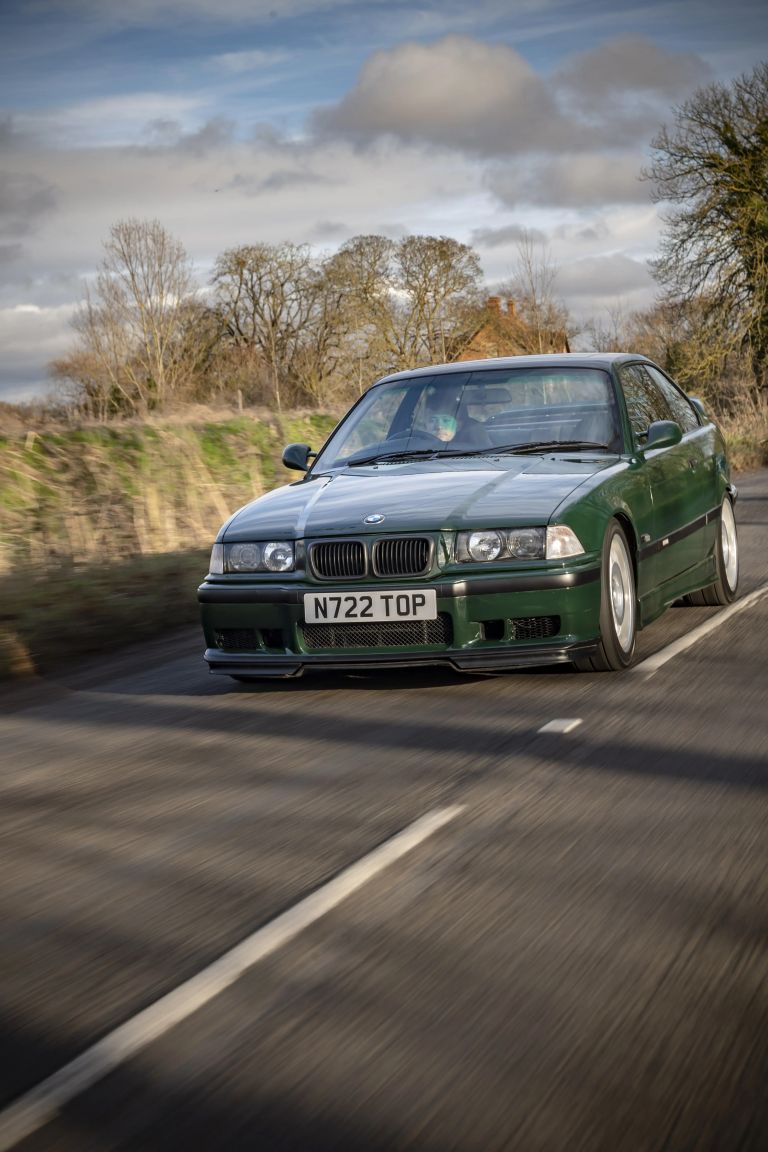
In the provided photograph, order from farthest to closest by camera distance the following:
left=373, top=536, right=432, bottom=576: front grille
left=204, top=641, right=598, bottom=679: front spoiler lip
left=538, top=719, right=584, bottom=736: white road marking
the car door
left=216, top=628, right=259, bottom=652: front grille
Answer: the car door
left=216, top=628, right=259, bottom=652: front grille
left=373, top=536, right=432, bottom=576: front grille
left=204, top=641, right=598, bottom=679: front spoiler lip
left=538, top=719, right=584, bottom=736: white road marking

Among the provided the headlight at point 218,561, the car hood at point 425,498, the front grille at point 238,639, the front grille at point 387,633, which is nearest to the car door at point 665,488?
the car hood at point 425,498

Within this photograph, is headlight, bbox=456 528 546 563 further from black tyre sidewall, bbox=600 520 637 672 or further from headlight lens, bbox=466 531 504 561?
black tyre sidewall, bbox=600 520 637 672

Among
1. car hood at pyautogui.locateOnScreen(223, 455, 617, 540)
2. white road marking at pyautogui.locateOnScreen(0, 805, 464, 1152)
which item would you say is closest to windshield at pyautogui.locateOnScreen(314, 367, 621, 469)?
car hood at pyautogui.locateOnScreen(223, 455, 617, 540)

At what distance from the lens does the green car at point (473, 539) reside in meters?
6.44

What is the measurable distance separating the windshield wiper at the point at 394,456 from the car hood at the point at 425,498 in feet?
0.64

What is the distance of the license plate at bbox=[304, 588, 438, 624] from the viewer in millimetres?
6422

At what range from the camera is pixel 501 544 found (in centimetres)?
650

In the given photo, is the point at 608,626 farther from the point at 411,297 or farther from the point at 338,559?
the point at 411,297

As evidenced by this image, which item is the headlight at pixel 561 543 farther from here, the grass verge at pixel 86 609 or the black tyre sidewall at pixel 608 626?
the grass verge at pixel 86 609

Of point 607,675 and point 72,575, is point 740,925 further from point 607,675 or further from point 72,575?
point 72,575

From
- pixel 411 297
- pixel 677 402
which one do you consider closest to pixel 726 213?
pixel 411 297

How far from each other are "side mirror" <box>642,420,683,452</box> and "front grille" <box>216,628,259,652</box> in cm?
238

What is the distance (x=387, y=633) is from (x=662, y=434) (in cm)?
213

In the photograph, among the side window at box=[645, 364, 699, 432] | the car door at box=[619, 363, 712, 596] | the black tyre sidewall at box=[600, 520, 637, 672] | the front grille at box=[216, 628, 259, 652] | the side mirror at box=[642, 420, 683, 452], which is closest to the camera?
the black tyre sidewall at box=[600, 520, 637, 672]
